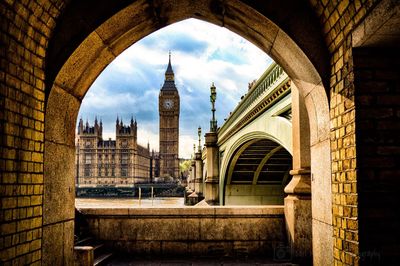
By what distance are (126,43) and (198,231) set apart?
3959 millimetres

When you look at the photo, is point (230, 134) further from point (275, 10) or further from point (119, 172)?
point (119, 172)

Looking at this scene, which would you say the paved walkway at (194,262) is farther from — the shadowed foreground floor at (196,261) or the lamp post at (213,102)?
the lamp post at (213,102)

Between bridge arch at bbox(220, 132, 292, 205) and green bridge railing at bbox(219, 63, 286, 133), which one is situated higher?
green bridge railing at bbox(219, 63, 286, 133)

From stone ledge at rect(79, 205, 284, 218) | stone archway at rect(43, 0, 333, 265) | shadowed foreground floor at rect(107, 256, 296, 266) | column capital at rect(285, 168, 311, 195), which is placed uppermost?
stone archway at rect(43, 0, 333, 265)

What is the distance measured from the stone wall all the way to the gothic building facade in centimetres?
11169

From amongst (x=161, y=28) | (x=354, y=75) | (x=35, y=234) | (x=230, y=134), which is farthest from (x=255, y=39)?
(x=230, y=134)

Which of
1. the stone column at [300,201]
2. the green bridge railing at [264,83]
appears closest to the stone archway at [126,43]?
the stone column at [300,201]

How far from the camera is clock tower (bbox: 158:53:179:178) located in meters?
140

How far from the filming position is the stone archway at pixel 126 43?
5242 millimetres

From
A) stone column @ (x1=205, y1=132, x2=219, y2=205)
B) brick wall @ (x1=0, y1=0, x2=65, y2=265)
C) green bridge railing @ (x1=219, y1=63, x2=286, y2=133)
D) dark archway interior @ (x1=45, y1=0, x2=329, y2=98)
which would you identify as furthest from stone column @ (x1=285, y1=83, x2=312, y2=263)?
stone column @ (x1=205, y1=132, x2=219, y2=205)

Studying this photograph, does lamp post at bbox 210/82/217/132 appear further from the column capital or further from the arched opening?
the column capital

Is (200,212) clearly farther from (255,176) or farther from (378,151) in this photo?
(255,176)

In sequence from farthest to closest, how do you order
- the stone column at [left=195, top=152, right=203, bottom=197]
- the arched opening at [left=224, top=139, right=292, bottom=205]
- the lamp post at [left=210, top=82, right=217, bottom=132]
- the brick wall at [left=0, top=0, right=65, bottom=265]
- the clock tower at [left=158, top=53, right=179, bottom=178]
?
the clock tower at [left=158, top=53, right=179, bottom=178] < the stone column at [left=195, top=152, right=203, bottom=197] < the arched opening at [left=224, top=139, right=292, bottom=205] < the lamp post at [left=210, top=82, right=217, bottom=132] < the brick wall at [left=0, top=0, right=65, bottom=265]

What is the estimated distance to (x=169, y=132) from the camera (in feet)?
463
